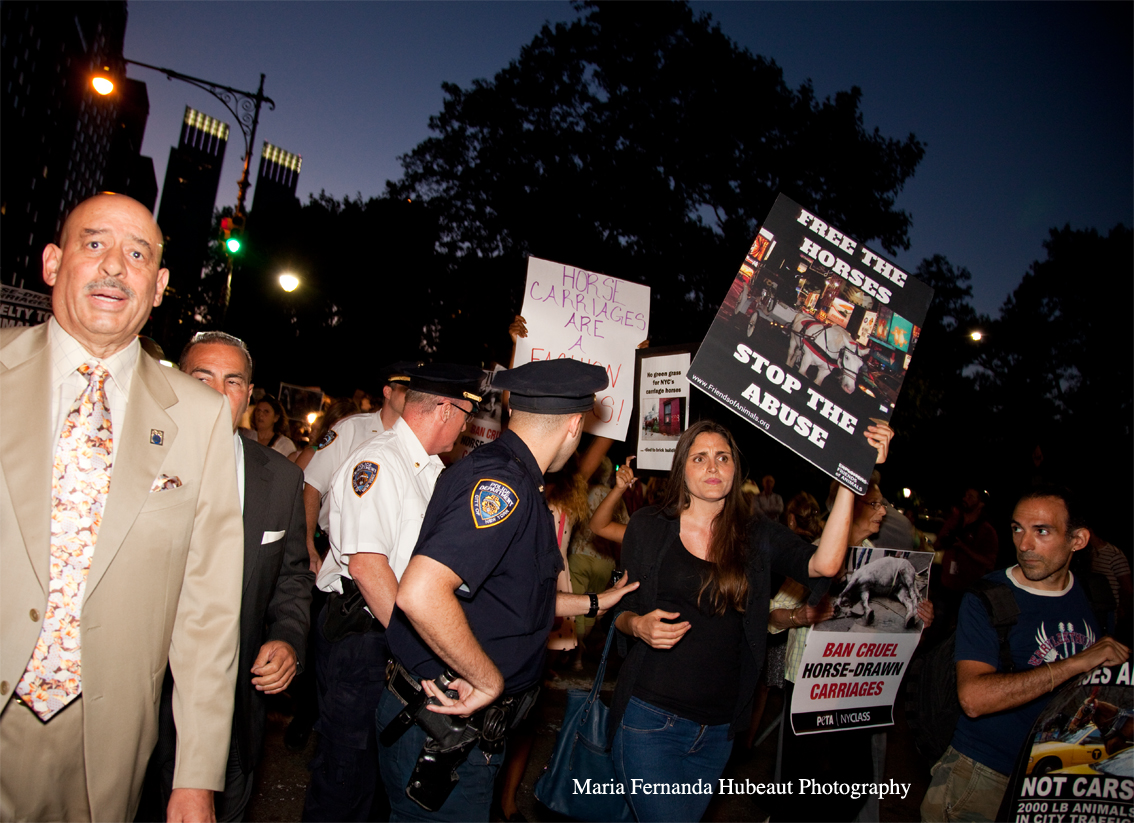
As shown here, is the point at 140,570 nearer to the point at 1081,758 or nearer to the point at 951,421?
the point at 1081,758

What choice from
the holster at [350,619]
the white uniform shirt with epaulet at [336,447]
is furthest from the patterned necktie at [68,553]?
the white uniform shirt with epaulet at [336,447]

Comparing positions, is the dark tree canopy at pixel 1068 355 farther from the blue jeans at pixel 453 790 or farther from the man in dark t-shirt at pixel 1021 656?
the blue jeans at pixel 453 790

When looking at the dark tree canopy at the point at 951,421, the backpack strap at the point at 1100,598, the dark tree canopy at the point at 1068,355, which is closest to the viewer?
the backpack strap at the point at 1100,598

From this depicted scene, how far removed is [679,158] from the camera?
1861 cm

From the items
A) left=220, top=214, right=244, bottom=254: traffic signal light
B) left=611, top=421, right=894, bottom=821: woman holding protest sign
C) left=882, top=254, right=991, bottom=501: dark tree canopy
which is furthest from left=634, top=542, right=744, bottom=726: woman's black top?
left=882, top=254, right=991, bottom=501: dark tree canopy

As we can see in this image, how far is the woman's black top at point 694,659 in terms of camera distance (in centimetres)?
308

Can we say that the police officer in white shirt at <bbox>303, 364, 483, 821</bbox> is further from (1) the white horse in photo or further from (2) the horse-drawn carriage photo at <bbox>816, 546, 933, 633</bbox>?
(2) the horse-drawn carriage photo at <bbox>816, 546, 933, 633</bbox>

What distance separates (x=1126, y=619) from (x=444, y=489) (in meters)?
7.95

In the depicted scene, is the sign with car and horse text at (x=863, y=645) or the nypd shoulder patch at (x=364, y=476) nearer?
the nypd shoulder patch at (x=364, y=476)

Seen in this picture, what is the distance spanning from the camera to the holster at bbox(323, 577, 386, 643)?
10.8 feet

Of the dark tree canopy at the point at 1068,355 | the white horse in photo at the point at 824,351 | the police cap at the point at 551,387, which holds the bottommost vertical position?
the police cap at the point at 551,387

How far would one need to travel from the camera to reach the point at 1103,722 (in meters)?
2.79

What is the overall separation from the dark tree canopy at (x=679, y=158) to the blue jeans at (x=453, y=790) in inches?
626

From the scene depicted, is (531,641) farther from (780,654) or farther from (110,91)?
(110,91)
